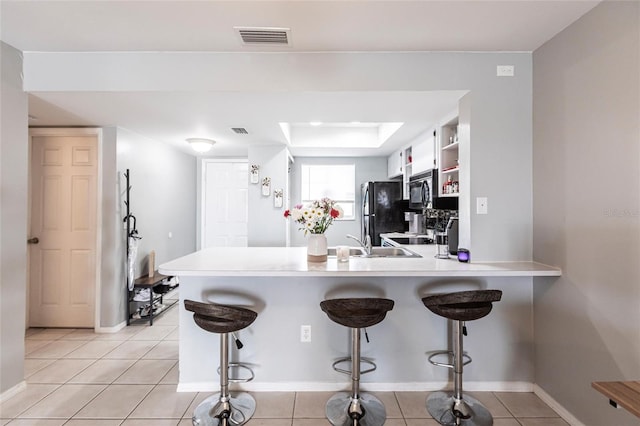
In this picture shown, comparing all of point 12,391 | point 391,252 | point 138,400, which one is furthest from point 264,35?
point 12,391

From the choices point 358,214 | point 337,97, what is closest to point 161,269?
point 337,97

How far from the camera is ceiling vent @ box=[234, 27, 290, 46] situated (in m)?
1.92

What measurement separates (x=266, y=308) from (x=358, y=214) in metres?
3.56

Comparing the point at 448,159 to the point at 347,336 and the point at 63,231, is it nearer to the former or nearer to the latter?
the point at 347,336

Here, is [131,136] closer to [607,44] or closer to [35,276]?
[35,276]

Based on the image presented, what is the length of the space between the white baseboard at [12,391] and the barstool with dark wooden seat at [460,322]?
116 inches

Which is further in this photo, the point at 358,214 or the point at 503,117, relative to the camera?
the point at 358,214

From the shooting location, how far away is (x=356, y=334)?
193cm

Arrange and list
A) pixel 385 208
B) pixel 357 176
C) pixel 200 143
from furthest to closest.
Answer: pixel 357 176 → pixel 385 208 → pixel 200 143

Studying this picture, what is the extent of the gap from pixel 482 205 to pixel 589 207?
61 cm

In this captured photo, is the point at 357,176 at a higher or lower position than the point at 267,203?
higher

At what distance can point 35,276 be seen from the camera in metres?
3.42

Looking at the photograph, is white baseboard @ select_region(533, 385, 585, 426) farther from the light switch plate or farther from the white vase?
the white vase

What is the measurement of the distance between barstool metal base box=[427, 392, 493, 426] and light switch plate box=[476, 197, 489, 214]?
4.27 ft
